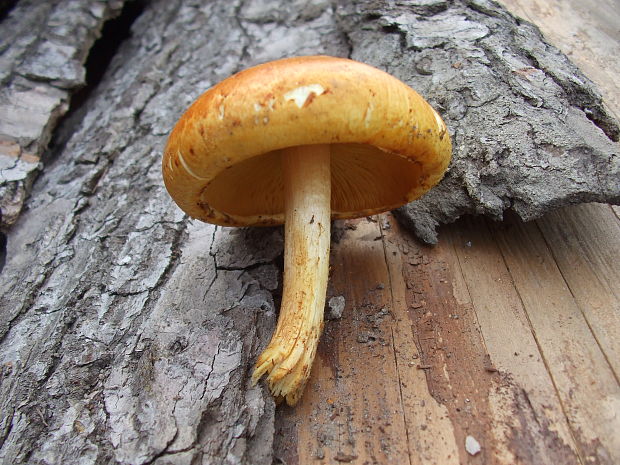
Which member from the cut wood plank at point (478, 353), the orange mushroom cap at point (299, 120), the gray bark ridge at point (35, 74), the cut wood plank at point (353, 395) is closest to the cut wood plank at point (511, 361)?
the cut wood plank at point (478, 353)

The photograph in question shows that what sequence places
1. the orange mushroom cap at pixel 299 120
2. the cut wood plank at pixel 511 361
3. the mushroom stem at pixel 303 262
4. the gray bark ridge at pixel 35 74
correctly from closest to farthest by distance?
the orange mushroom cap at pixel 299 120, the cut wood plank at pixel 511 361, the mushroom stem at pixel 303 262, the gray bark ridge at pixel 35 74

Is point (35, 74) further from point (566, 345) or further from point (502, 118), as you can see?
point (566, 345)

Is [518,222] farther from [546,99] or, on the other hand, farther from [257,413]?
[257,413]

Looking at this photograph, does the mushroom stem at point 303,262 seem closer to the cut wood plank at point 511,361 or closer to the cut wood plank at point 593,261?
the cut wood plank at point 511,361

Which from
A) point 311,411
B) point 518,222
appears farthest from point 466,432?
point 518,222

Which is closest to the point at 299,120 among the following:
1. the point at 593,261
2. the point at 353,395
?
the point at 353,395

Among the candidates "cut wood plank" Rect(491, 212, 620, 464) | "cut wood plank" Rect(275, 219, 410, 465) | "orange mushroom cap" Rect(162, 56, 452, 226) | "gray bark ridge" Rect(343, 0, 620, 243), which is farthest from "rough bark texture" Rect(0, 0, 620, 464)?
"orange mushroom cap" Rect(162, 56, 452, 226)

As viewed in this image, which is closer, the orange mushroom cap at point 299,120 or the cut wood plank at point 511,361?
the orange mushroom cap at point 299,120
